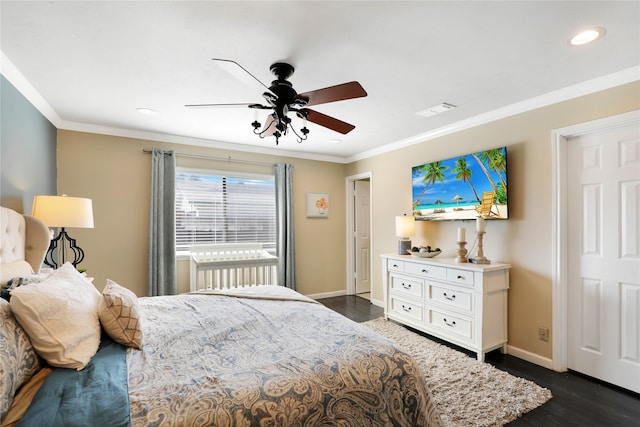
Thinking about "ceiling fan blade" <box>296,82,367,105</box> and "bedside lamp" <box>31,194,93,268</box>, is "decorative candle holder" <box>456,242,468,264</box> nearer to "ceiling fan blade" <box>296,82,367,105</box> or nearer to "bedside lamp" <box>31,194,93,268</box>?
"ceiling fan blade" <box>296,82,367,105</box>

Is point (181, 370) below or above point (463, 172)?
below

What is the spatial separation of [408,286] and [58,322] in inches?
125

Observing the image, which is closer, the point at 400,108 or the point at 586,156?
the point at 586,156

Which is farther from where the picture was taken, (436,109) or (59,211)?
(436,109)

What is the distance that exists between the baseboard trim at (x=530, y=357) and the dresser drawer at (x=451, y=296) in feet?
1.98

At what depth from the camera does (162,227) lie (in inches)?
149

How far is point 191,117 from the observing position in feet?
10.7

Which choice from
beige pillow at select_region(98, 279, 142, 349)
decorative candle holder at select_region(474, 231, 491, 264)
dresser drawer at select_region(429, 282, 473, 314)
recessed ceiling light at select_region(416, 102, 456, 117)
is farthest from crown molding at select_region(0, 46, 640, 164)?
beige pillow at select_region(98, 279, 142, 349)

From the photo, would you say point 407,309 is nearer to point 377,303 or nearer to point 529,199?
point 377,303

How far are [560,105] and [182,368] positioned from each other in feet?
11.3

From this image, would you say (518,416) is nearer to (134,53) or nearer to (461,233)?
(461,233)

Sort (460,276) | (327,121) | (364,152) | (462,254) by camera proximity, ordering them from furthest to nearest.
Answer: (364,152) < (462,254) < (460,276) < (327,121)

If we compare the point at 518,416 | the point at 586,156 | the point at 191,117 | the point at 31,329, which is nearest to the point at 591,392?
Answer: the point at 518,416

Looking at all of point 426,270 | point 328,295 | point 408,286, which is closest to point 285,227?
point 328,295
